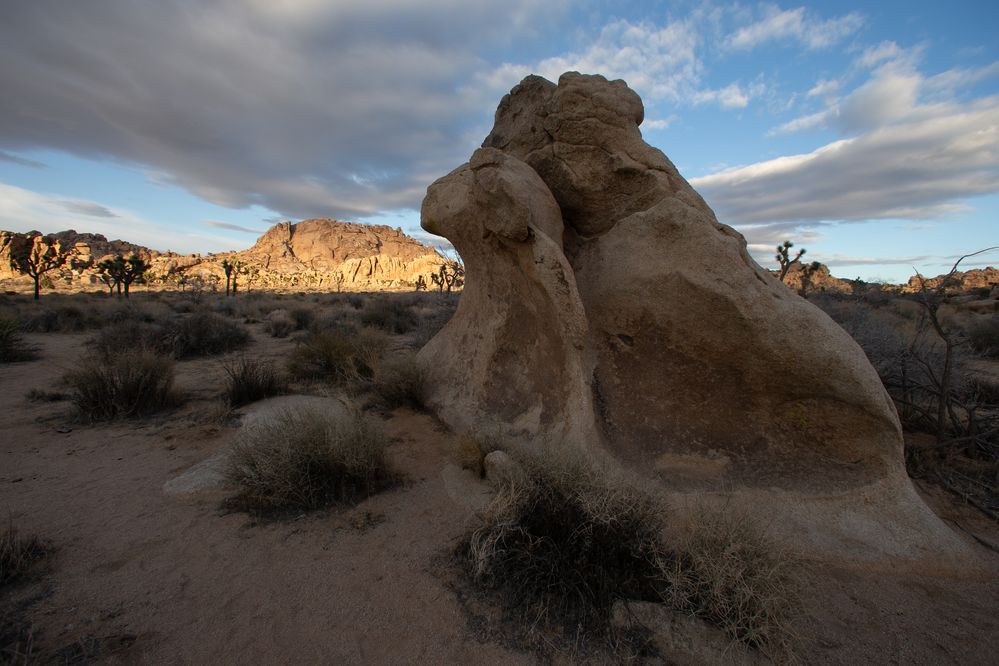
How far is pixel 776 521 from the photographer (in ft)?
9.61

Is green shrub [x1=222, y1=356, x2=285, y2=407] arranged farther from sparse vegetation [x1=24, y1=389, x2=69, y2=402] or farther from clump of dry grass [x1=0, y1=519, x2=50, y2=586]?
clump of dry grass [x1=0, y1=519, x2=50, y2=586]

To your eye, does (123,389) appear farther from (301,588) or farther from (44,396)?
(301,588)

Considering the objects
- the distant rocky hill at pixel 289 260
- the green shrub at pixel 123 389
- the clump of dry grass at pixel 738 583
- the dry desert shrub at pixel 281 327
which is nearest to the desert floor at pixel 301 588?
the clump of dry grass at pixel 738 583

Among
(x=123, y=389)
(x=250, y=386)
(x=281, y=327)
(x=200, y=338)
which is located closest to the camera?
(x=123, y=389)

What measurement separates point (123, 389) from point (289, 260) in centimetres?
12157

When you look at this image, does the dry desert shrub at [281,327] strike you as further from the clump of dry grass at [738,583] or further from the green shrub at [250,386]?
the clump of dry grass at [738,583]

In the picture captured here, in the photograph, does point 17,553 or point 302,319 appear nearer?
point 17,553

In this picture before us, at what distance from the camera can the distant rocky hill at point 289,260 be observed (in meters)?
47.9

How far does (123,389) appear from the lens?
16.8 feet

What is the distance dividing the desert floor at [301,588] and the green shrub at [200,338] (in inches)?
199

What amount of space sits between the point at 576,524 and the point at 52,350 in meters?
11.7

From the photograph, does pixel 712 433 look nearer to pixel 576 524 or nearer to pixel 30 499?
pixel 576 524

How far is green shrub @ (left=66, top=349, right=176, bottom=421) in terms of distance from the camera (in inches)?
198

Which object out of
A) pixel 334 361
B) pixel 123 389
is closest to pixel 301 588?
pixel 123 389
